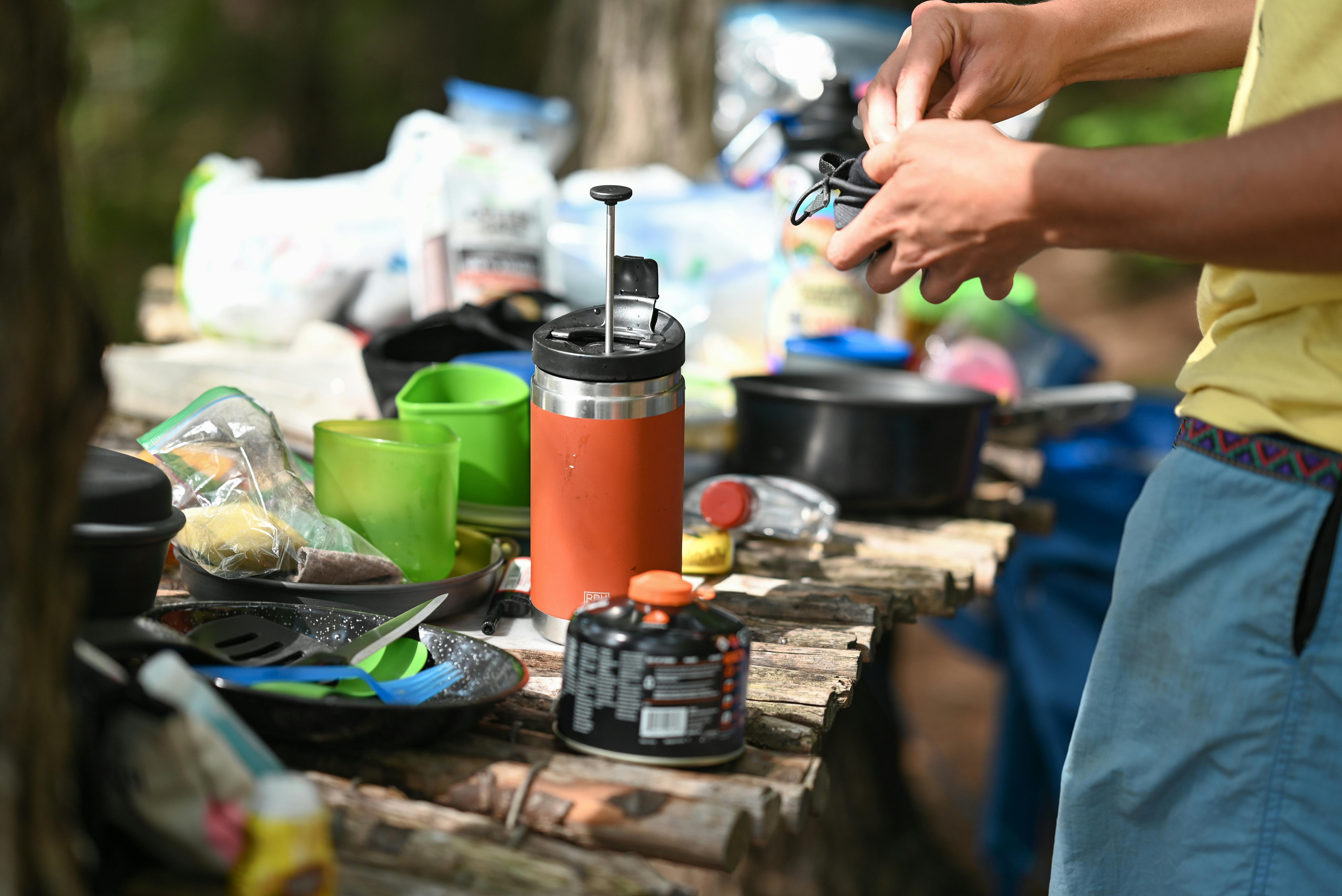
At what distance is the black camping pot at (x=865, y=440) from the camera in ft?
5.51

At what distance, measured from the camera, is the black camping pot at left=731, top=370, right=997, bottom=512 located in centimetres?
168

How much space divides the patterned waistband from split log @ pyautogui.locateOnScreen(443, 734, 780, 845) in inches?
18.1

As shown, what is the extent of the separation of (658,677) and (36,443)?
0.46 metres

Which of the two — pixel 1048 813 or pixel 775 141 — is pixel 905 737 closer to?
pixel 1048 813

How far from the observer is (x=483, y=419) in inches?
53.9

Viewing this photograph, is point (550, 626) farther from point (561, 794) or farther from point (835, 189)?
point (835, 189)

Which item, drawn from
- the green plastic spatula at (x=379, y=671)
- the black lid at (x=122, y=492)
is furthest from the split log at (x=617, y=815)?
the black lid at (x=122, y=492)

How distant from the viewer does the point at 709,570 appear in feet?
4.80

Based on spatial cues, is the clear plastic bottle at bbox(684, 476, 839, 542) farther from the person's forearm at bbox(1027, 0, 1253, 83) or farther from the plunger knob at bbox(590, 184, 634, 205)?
the person's forearm at bbox(1027, 0, 1253, 83)

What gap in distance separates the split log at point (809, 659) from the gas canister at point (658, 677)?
23 centimetres

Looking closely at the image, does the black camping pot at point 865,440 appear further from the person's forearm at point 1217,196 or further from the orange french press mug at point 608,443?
the person's forearm at point 1217,196

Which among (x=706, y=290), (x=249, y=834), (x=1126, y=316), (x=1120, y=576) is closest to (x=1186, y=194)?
(x=1120, y=576)

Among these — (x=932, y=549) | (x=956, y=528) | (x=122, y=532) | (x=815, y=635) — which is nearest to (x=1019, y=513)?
(x=956, y=528)

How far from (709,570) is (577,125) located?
8.70 feet
